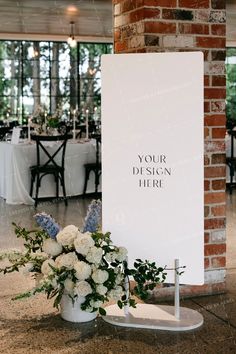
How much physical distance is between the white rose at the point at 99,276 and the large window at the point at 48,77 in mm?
11721

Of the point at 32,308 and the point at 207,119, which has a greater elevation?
the point at 207,119

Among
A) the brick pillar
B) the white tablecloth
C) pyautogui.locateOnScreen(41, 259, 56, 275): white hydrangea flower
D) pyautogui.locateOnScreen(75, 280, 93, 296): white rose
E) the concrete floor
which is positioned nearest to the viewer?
the concrete floor

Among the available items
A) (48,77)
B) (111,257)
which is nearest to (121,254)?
(111,257)

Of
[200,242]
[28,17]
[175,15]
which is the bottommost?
[200,242]

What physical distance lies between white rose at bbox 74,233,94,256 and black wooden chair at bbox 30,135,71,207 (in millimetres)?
4559

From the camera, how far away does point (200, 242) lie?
371 cm

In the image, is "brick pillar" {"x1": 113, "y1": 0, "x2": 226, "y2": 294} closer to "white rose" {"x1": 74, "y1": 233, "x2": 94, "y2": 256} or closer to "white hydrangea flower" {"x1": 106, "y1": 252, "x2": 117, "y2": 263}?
"white hydrangea flower" {"x1": 106, "y1": 252, "x2": 117, "y2": 263}

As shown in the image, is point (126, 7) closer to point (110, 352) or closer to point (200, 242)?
point (200, 242)

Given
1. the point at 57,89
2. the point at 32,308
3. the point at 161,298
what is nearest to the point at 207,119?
the point at 161,298

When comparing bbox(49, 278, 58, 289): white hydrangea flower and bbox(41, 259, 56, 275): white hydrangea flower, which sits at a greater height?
bbox(41, 259, 56, 275): white hydrangea flower

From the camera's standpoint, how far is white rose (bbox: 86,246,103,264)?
3.65m

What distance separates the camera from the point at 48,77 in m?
15.7

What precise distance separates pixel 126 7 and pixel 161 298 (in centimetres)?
196

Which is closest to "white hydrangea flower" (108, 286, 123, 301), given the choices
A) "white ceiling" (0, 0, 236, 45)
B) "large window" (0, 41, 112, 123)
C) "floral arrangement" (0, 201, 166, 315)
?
"floral arrangement" (0, 201, 166, 315)
